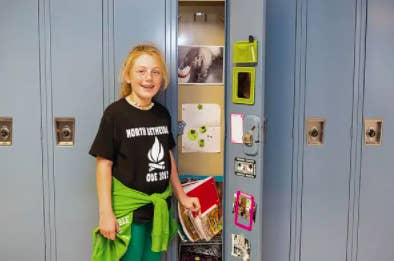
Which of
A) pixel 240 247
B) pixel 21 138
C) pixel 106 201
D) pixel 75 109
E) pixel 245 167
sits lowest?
pixel 240 247

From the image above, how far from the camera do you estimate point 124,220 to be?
1.93 metres

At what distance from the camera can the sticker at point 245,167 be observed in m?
1.99

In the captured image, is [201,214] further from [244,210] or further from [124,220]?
[124,220]

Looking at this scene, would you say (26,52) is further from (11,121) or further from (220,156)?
(220,156)

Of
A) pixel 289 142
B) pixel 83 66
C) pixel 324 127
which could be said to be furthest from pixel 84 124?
pixel 324 127

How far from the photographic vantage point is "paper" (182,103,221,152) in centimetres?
275

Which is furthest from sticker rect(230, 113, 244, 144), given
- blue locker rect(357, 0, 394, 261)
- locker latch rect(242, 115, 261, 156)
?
blue locker rect(357, 0, 394, 261)

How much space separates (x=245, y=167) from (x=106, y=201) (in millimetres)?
704

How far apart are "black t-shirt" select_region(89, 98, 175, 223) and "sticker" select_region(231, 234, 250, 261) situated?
481mm

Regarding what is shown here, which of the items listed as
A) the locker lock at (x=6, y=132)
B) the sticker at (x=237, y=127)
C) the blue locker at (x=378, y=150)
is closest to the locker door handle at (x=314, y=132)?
the blue locker at (x=378, y=150)

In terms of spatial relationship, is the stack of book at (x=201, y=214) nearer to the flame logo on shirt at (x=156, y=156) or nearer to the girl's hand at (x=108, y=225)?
the flame logo on shirt at (x=156, y=156)

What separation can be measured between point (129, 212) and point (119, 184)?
0.14m

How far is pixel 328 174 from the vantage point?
2391mm

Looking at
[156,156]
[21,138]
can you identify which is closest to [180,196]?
[156,156]
